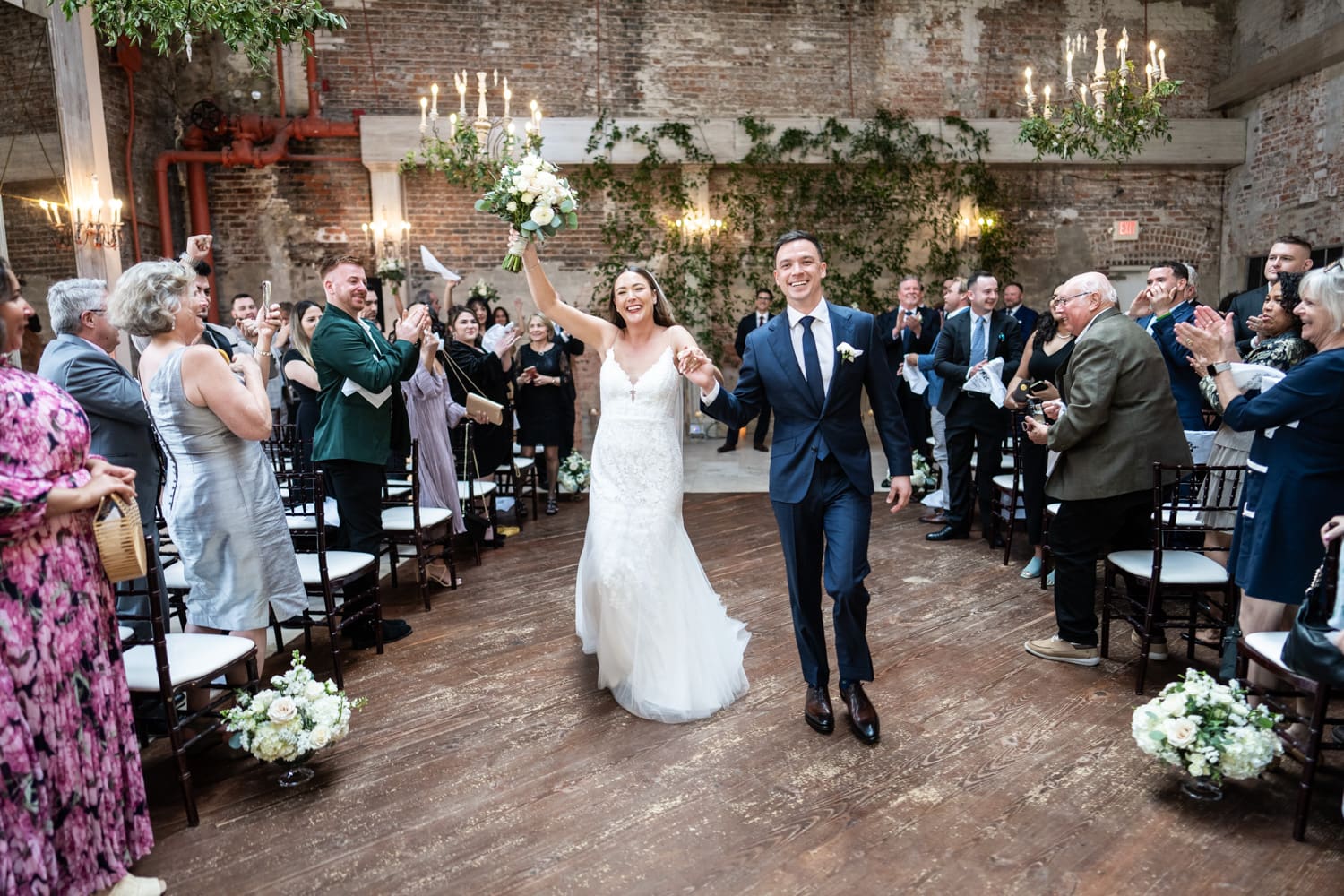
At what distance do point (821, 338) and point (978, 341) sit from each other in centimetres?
326

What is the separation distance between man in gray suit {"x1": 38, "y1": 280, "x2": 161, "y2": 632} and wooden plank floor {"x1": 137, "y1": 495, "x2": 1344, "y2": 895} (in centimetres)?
116

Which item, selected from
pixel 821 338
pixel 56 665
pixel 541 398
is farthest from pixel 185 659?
pixel 541 398

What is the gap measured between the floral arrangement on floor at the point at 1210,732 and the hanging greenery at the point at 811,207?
8.98 m

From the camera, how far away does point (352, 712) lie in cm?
368

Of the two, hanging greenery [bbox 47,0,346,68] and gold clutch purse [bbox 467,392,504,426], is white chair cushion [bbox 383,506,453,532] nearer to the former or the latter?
gold clutch purse [bbox 467,392,504,426]

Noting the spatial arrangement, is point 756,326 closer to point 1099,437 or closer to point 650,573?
point 1099,437

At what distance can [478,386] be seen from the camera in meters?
6.53

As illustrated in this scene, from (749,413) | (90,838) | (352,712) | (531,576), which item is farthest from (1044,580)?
(90,838)

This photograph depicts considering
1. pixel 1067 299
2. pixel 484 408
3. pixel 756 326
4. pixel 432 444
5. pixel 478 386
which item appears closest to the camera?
pixel 1067 299

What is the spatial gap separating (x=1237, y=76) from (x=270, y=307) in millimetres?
12111

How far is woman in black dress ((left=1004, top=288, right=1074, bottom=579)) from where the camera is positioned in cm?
527

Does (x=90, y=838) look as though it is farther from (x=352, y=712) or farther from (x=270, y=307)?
(x=270, y=307)

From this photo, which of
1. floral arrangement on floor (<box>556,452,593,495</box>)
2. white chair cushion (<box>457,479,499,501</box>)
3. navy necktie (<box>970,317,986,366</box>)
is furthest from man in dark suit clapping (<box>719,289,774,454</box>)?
white chair cushion (<box>457,479,499,501</box>)

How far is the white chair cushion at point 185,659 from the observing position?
9.25 feet
